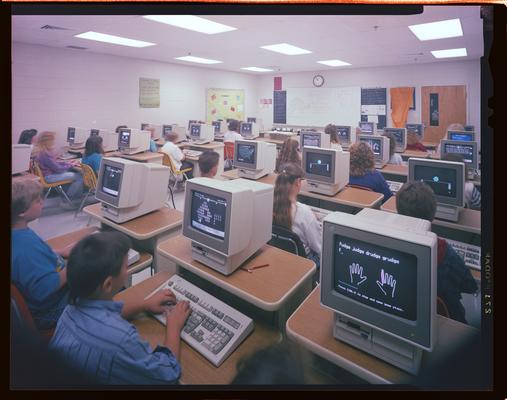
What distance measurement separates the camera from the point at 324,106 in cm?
905

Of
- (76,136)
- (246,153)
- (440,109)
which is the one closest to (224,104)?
(76,136)

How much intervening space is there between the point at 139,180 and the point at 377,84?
7.75 metres

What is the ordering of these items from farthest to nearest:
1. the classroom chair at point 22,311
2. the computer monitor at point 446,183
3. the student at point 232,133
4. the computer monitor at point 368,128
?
the student at point 232,133
the computer monitor at point 368,128
the computer monitor at point 446,183
the classroom chair at point 22,311

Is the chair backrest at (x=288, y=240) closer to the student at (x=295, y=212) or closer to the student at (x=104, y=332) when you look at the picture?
the student at (x=295, y=212)

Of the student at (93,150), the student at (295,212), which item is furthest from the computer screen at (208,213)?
the student at (93,150)

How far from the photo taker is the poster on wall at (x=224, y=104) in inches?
343

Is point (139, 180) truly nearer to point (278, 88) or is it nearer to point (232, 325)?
point (232, 325)

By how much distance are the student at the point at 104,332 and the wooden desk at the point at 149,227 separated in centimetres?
82

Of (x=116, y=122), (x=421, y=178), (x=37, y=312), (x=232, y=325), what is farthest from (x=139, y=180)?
(x=116, y=122)

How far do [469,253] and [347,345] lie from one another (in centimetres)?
108

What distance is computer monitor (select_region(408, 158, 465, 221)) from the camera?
7.61 ft

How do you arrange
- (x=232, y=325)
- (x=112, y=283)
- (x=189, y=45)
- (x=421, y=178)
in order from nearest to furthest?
(x=112, y=283)
(x=232, y=325)
(x=421, y=178)
(x=189, y=45)
